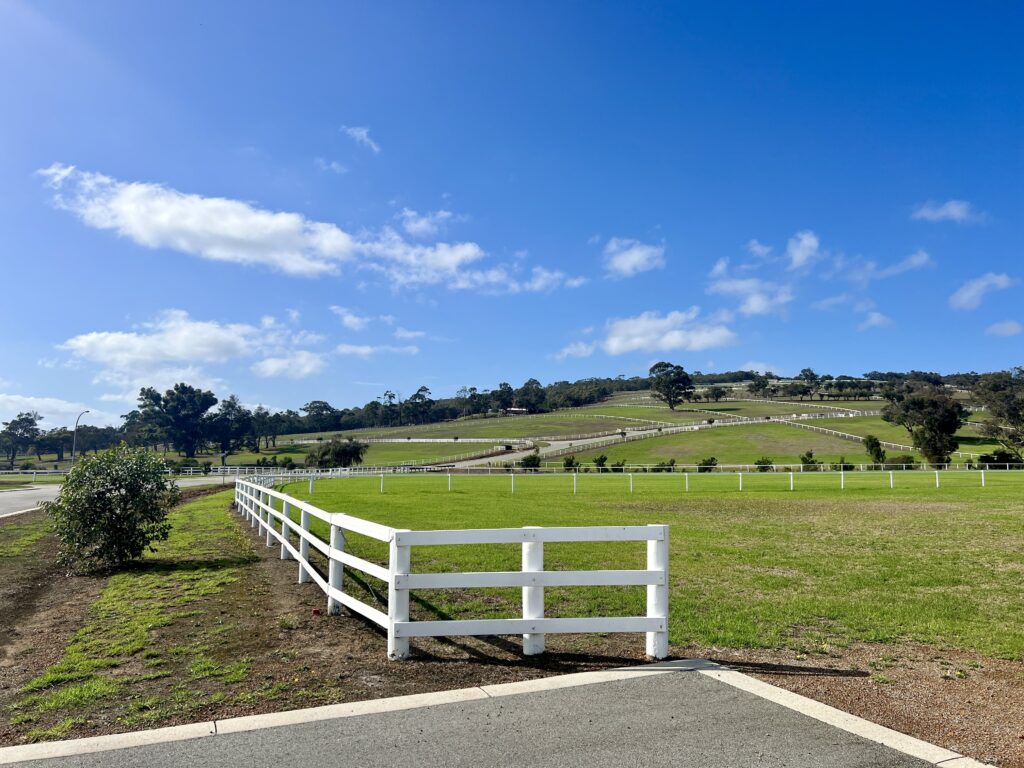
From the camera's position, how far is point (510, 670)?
640cm

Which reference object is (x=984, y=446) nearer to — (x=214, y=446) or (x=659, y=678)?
(x=659, y=678)

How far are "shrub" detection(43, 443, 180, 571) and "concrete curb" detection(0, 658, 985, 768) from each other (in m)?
9.71

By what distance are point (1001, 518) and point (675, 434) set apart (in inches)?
3914

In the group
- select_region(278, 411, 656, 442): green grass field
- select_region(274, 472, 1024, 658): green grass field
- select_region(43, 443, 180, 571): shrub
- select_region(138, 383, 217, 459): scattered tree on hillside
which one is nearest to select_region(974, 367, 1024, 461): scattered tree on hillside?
select_region(278, 411, 656, 442): green grass field

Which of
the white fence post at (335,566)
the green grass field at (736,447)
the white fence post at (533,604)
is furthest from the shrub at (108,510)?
the green grass field at (736,447)

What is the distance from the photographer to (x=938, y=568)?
11836 millimetres

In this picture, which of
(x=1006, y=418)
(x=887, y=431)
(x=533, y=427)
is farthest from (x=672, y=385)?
(x=1006, y=418)

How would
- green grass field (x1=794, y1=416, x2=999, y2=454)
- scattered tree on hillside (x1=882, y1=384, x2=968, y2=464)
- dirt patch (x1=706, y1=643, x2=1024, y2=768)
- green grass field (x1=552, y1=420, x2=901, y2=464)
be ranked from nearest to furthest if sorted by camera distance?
1. dirt patch (x1=706, y1=643, x2=1024, y2=768)
2. scattered tree on hillside (x1=882, y1=384, x2=968, y2=464)
3. green grass field (x1=552, y1=420, x2=901, y2=464)
4. green grass field (x1=794, y1=416, x2=999, y2=454)

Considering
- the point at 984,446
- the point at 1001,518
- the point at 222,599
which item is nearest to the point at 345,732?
the point at 222,599

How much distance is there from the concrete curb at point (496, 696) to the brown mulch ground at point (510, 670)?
19 centimetres

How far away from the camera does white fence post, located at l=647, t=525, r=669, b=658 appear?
22.2 ft

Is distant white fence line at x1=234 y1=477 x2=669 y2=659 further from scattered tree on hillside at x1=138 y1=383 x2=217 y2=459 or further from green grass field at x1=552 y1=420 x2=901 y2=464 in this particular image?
scattered tree on hillside at x1=138 y1=383 x2=217 y2=459

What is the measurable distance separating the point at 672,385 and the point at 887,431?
70141 millimetres

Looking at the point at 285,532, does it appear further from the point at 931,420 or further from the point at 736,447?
the point at 736,447
